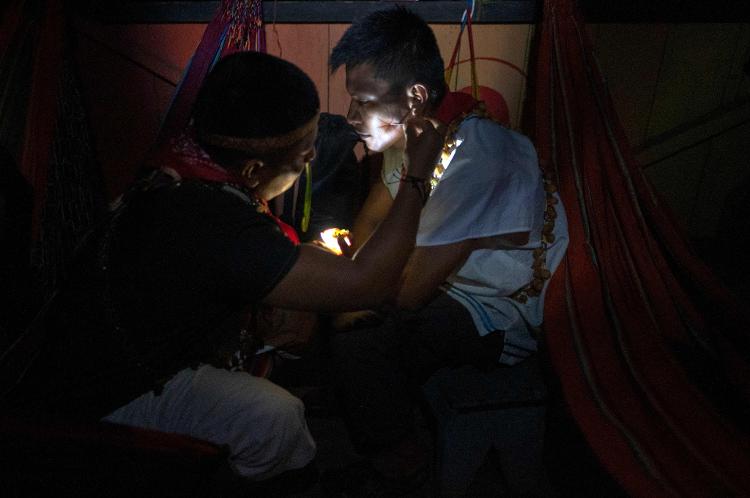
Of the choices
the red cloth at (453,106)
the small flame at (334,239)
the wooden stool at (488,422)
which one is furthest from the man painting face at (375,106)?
the wooden stool at (488,422)

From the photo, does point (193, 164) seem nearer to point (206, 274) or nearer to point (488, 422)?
point (206, 274)

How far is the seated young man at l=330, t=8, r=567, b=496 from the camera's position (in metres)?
1.54

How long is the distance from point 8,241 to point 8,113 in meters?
0.91

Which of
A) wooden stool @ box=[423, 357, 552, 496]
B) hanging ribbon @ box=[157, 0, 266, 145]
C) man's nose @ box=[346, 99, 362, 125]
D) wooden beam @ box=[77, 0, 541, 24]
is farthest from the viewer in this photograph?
wooden beam @ box=[77, 0, 541, 24]

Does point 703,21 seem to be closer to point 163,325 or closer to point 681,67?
point 681,67

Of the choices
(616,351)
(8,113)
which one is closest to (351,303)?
(616,351)

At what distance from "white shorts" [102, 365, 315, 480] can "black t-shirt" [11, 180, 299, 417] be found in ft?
0.30

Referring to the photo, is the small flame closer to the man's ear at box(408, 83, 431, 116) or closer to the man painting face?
the man painting face

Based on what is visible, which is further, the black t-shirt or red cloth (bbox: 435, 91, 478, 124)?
red cloth (bbox: 435, 91, 478, 124)

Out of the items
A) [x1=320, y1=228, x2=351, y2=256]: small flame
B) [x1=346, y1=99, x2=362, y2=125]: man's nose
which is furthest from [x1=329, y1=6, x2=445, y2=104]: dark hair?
[x1=320, y1=228, x2=351, y2=256]: small flame

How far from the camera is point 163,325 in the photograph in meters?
1.25

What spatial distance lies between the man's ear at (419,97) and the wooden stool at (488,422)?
0.88 metres

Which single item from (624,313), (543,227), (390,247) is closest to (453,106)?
(543,227)

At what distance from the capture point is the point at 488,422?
1723 mm
